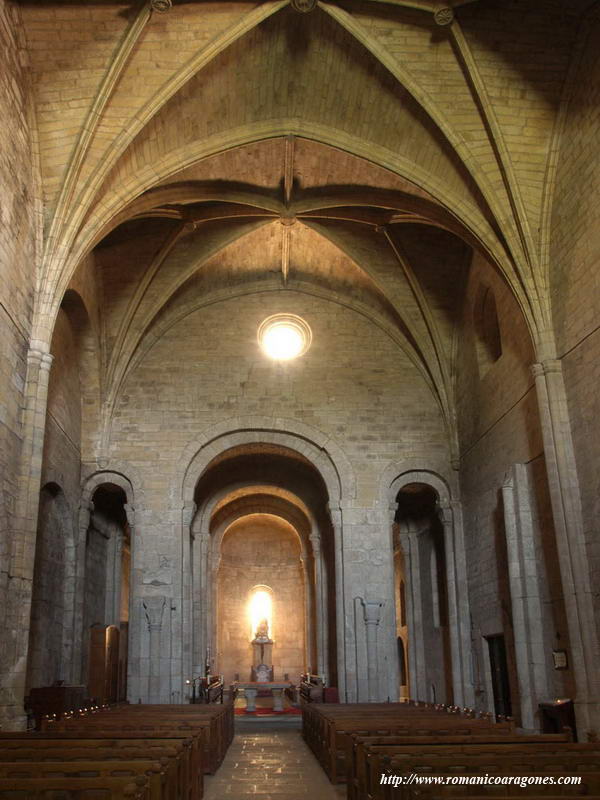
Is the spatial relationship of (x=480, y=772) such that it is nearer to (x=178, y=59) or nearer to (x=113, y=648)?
(x=178, y=59)

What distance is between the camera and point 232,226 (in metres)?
19.0

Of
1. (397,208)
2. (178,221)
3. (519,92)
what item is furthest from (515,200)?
(178,221)

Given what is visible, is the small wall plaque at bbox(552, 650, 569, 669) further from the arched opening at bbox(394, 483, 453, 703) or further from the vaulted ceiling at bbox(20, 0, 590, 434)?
the arched opening at bbox(394, 483, 453, 703)

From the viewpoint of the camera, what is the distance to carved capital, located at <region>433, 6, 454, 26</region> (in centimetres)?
1259

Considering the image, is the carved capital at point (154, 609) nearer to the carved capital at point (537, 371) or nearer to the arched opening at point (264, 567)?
the arched opening at point (264, 567)

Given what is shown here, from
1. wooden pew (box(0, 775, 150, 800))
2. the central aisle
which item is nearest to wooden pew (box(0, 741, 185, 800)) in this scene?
wooden pew (box(0, 775, 150, 800))

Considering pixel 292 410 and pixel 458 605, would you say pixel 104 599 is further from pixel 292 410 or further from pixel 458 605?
pixel 458 605

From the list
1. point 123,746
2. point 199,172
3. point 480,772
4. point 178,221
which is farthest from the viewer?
point 178,221

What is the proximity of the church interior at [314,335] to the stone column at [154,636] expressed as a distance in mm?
58

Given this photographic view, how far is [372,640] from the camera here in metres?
18.5

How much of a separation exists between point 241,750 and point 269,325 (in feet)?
37.1

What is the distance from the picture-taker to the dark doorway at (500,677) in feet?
54.0

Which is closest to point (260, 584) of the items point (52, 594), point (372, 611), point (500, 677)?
point (372, 611)

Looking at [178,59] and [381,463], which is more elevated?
[178,59]
